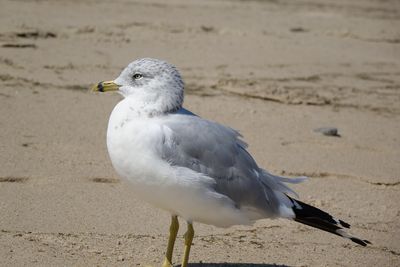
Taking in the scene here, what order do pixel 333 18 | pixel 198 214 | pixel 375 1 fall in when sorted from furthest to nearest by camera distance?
pixel 375 1
pixel 333 18
pixel 198 214

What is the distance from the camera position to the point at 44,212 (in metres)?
4.66

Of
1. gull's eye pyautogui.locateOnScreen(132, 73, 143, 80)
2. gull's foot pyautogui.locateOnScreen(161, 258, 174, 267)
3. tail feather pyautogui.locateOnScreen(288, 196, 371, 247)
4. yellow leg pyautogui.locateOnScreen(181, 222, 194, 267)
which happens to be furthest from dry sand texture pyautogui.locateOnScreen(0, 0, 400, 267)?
gull's eye pyautogui.locateOnScreen(132, 73, 143, 80)

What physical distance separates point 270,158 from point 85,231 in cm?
191

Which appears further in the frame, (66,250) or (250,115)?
(250,115)

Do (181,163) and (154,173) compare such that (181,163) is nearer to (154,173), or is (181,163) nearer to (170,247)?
(154,173)

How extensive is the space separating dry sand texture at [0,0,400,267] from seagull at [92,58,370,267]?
1.21ft

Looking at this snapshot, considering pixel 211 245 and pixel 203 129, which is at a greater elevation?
pixel 203 129

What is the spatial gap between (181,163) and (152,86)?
44cm

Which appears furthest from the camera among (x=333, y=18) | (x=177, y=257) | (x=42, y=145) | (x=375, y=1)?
(x=375, y=1)

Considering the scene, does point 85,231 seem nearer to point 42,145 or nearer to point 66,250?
point 66,250

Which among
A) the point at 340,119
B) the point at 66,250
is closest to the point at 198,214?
the point at 66,250

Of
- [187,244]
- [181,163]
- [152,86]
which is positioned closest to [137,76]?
[152,86]

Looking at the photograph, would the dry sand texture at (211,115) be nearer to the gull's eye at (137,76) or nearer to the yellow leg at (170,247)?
the yellow leg at (170,247)

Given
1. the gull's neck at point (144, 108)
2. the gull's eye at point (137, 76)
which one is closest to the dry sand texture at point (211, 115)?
the gull's neck at point (144, 108)
